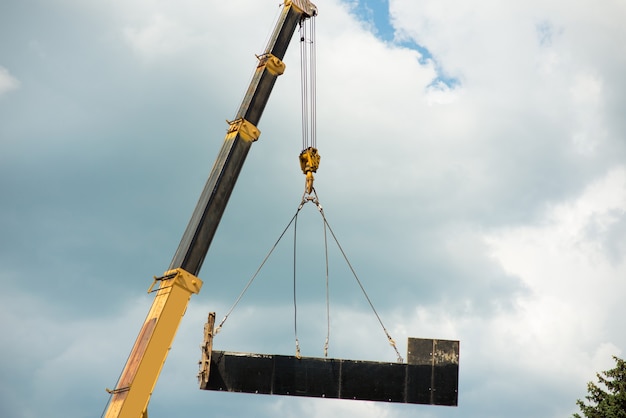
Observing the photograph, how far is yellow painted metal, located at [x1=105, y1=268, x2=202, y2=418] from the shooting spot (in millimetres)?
19469

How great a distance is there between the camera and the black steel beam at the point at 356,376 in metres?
22.5

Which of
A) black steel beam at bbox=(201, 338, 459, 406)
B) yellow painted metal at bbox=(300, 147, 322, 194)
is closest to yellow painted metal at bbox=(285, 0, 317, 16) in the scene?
yellow painted metal at bbox=(300, 147, 322, 194)

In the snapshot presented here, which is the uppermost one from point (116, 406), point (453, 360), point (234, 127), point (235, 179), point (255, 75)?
point (255, 75)

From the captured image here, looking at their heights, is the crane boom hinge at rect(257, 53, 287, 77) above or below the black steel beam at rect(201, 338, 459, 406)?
above

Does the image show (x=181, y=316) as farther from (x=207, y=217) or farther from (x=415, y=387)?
(x=415, y=387)

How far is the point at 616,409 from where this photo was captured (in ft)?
131

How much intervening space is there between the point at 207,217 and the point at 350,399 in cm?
642

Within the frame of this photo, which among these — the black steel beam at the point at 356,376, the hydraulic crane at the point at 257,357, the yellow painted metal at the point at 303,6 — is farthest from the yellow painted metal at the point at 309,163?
the black steel beam at the point at 356,376

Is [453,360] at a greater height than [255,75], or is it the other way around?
[255,75]

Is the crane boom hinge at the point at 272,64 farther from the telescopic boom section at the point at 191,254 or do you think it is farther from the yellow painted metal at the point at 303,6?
the yellow painted metal at the point at 303,6

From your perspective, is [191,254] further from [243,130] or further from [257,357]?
[243,130]

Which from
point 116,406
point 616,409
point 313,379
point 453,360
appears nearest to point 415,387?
point 453,360

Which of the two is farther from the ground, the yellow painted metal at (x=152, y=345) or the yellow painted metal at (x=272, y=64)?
the yellow painted metal at (x=272, y=64)

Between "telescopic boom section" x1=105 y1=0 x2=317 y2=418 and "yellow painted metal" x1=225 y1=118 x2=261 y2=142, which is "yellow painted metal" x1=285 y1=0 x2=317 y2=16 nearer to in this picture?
"telescopic boom section" x1=105 y1=0 x2=317 y2=418
